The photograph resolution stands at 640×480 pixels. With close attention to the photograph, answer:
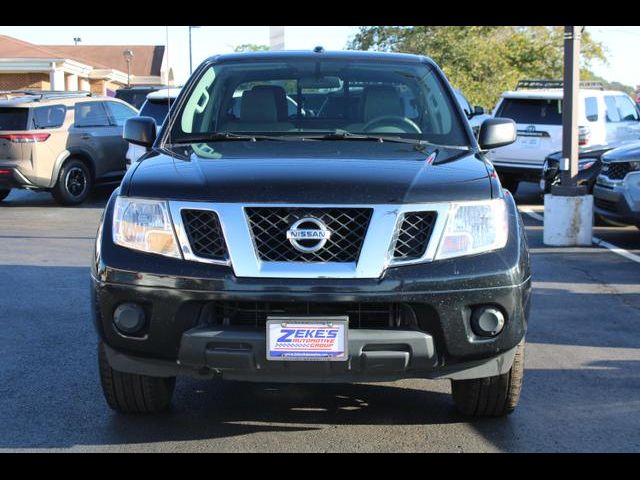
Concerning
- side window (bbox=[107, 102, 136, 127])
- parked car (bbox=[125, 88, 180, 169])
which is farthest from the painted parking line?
side window (bbox=[107, 102, 136, 127])

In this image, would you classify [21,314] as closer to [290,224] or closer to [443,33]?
[290,224]

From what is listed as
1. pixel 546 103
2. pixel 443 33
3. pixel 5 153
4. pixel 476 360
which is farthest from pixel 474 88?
pixel 476 360

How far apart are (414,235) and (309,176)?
0.51 m

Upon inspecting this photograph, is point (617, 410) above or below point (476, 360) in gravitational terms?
below

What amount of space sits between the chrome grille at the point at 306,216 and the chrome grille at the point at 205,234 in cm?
14

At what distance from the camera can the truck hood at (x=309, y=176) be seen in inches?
160

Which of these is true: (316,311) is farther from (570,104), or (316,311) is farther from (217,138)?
(570,104)

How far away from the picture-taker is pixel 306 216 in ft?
13.3

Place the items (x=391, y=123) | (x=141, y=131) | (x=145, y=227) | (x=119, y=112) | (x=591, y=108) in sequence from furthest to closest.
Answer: (x=119, y=112), (x=591, y=108), (x=141, y=131), (x=391, y=123), (x=145, y=227)

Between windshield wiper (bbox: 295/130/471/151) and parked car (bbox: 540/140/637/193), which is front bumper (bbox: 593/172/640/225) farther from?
windshield wiper (bbox: 295/130/471/151)

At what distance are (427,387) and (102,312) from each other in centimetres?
190

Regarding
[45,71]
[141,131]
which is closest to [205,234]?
[141,131]

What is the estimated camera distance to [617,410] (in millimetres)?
4879

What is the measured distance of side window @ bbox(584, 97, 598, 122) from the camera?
600 inches
